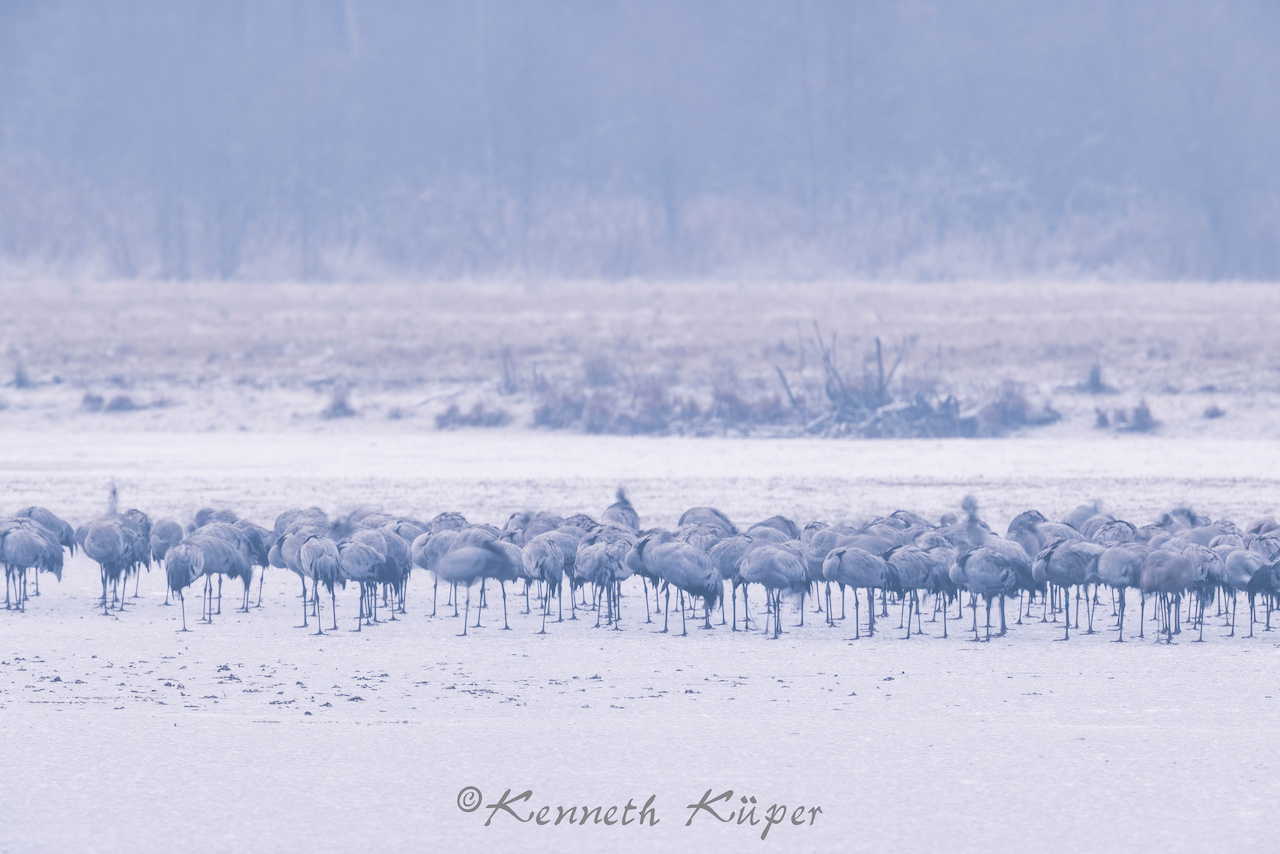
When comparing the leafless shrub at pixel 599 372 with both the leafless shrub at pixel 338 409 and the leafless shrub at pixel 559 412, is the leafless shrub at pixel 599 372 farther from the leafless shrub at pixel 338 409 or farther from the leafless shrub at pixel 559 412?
the leafless shrub at pixel 338 409

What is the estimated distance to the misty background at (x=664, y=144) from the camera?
63531 mm

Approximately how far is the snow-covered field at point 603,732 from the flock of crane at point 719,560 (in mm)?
328

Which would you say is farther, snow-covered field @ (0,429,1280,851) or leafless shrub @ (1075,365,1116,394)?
leafless shrub @ (1075,365,1116,394)

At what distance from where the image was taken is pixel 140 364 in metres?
34.4

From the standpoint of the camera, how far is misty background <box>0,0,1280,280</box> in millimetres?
63531

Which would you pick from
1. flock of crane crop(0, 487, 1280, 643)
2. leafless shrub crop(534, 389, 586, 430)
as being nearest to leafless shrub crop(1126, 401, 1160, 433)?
leafless shrub crop(534, 389, 586, 430)

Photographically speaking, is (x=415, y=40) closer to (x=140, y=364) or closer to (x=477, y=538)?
(x=140, y=364)

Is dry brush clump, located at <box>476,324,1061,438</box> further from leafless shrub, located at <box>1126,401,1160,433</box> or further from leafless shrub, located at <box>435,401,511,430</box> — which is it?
leafless shrub, located at <box>1126,401,1160,433</box>

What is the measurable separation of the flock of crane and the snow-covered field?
0.33m

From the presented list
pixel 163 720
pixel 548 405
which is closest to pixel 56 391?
pixel 548 405

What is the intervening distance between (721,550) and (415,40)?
2787 inches

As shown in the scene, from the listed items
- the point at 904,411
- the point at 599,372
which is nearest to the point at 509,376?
the point at 599,372

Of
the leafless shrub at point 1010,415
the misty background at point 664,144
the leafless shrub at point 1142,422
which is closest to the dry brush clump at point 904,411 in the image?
the leafless shrub at point 1010,415

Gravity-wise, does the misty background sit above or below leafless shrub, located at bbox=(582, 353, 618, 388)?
above
